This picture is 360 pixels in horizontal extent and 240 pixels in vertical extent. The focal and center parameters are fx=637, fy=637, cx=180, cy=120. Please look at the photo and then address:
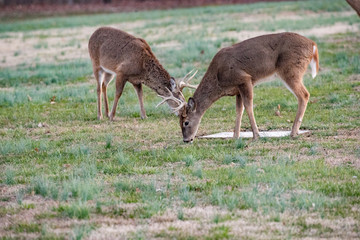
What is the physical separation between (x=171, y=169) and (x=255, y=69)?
10.2ft

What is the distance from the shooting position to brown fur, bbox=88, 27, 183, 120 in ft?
47.1

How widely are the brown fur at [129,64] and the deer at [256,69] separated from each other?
1.97 m

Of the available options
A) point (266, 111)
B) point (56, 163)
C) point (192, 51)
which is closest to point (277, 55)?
point (266, 111)

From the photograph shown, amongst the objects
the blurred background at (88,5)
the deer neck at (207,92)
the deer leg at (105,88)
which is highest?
the deer neck at (207,92)

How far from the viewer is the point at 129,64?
1446cm

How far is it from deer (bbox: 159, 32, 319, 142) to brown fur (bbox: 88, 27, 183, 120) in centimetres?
197

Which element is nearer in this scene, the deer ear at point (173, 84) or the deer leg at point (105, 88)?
the deer ear at point (173, 84)

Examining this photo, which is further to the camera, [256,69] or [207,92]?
[207,92]

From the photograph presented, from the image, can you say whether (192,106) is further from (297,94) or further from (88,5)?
(88,5)

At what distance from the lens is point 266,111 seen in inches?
572

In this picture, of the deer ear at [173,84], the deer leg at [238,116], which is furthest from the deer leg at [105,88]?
the deer leg at [238,116]

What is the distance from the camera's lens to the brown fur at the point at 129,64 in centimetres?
1435

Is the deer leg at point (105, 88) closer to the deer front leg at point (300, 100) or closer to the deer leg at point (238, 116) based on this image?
the deer leg at point (238, 116)

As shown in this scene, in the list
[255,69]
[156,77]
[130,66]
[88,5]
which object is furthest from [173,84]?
[88,5]
